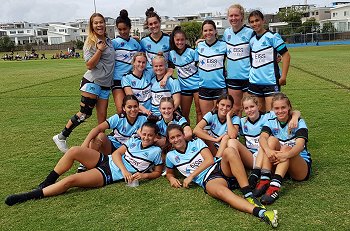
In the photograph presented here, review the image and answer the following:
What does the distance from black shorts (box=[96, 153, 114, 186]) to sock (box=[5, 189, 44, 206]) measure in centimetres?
70

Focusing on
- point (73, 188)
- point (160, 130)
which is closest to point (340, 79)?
point (160, 130)

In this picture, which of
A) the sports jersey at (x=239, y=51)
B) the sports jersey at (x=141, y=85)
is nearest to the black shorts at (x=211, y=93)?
the sports jersey at (x=239, y=51)

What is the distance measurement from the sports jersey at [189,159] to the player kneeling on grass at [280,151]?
681 millimetres

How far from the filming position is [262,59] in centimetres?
548

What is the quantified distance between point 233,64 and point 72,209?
10.1ft

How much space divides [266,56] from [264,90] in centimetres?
48

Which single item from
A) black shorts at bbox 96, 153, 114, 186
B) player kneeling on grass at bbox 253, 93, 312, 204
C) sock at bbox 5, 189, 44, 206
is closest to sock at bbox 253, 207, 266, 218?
player kneeling on grass at bbox 253, 93, 312, 204

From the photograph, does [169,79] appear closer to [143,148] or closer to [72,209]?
[143,148]

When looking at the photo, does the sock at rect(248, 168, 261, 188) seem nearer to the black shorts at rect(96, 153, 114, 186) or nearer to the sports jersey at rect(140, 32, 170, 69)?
the black shorts at rect(96, 153, 114, 186)

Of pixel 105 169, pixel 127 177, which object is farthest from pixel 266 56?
pixel 105 169

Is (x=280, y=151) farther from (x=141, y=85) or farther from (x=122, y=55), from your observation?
(x=122, y=55)

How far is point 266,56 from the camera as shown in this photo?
5.45 meters

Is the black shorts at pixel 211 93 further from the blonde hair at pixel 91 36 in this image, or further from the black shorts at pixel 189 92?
the blonde hair at pixel 91 36

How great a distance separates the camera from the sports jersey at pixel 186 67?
5.89 m
